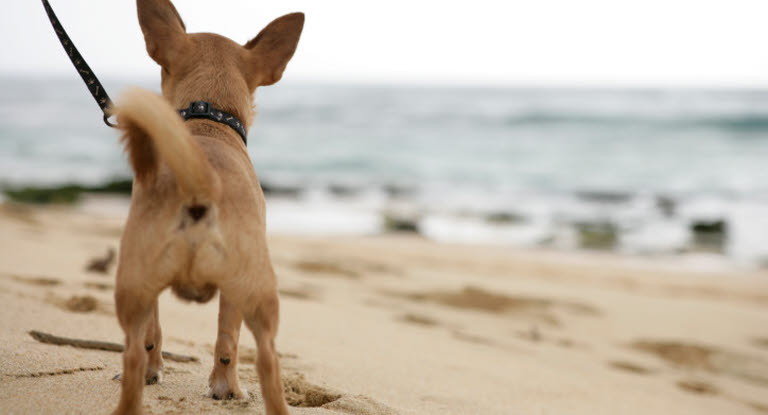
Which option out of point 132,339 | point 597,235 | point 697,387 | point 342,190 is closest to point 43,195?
point 342,190

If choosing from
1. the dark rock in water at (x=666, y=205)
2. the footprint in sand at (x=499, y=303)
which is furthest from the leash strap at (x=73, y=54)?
the dark rock in water at (x=666, y=205)

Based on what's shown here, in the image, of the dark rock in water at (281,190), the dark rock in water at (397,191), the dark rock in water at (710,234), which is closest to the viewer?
the dark rock in water at (710,234)

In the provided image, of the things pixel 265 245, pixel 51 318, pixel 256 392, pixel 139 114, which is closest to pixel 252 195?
pixel 265 245

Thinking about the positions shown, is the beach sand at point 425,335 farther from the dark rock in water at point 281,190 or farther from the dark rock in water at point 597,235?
the dark rock in water at point 281,190

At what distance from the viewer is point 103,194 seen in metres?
13.4

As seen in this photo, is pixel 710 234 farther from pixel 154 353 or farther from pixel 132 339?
pixel 132 339

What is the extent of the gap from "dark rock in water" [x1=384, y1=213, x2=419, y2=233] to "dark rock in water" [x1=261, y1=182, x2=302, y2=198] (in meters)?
3.71

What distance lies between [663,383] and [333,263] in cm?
367

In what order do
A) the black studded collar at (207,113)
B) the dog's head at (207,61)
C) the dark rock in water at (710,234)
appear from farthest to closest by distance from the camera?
the dark rock in water at (710,234), the dog's head at (207,61), the black studded collar at (207,113)

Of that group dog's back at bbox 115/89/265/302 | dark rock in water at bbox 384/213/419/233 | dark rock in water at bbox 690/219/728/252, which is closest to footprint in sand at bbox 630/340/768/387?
dog's back at bbox 115/89/265/302

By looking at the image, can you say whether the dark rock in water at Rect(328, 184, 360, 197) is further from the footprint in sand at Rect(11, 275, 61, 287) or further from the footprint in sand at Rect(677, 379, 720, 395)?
the footprint in sand at Rect(677, 379, 720, 395)

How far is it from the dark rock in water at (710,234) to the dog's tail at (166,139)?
10.1 metres

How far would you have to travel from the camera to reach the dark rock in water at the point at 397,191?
50.8ft

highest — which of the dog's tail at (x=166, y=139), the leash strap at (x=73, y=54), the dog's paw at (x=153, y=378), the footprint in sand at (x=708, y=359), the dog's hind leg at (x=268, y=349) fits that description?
the leash strap at (x=73, y=54)
